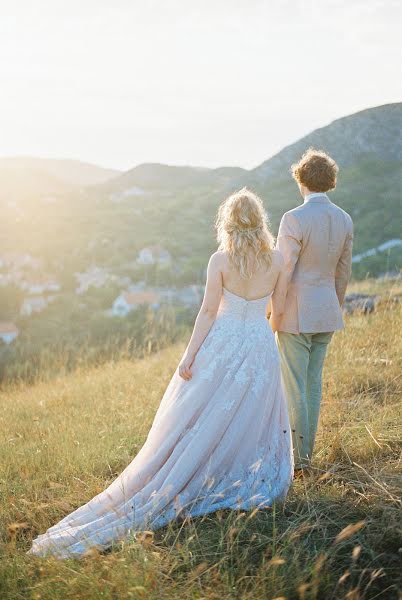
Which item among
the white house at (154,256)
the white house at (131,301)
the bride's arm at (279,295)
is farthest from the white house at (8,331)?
the bride's arm at (279,295)

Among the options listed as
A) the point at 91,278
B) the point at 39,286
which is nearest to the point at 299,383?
the point at 39,286

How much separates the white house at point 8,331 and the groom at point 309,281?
2207 cm

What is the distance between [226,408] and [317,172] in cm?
160

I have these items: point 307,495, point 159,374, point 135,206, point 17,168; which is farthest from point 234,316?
point 17,168

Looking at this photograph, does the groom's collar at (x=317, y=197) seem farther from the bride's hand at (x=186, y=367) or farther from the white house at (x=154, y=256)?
the white house at (x=154, y=256)

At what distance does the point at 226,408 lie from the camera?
11.0 feet

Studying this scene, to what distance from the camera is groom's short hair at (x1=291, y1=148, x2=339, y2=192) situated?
146 inches

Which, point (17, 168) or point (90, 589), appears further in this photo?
point (17, 168)

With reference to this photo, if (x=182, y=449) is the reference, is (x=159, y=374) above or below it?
below

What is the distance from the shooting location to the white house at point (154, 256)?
35422 mm

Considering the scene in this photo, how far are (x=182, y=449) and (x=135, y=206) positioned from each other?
46740 millimetres

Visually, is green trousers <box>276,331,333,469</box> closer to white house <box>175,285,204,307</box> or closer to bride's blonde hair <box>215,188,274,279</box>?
bride's blonde hair <box>215,188,274,279</box>

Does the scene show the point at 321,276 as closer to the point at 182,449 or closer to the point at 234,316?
the point at 234,316

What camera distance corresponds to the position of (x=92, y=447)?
178 inches
